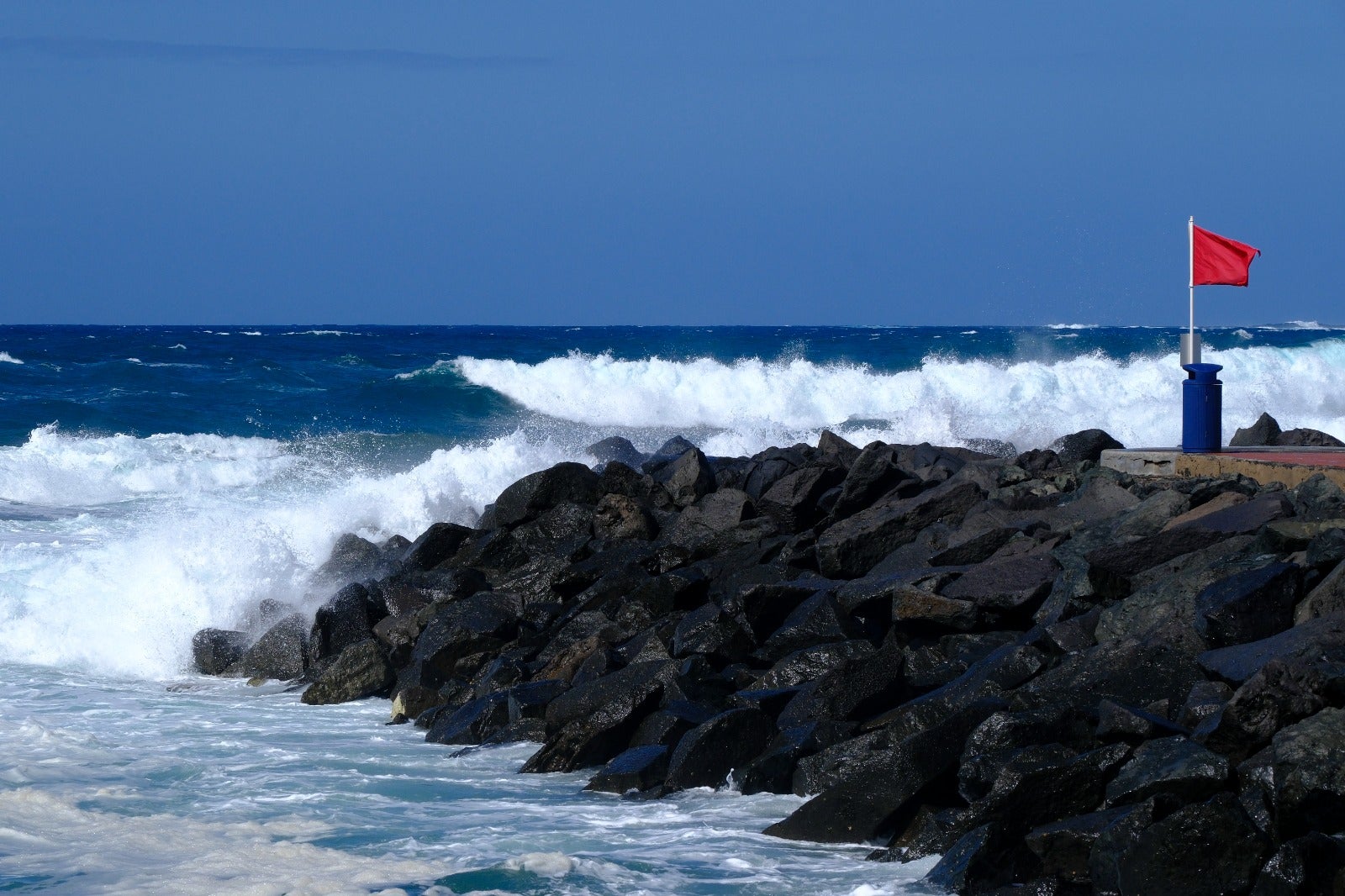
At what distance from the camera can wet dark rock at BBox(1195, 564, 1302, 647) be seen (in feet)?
19.2

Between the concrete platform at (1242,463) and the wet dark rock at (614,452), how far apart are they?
215 inches

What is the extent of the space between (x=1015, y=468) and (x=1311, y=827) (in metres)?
6.08

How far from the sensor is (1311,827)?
4371mm

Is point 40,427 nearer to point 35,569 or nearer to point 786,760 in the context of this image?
point 35,569

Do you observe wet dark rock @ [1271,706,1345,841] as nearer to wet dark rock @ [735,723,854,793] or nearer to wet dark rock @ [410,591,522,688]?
wet dark rock @ [735,723,854,793]

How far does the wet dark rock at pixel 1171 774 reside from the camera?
14.9 ft

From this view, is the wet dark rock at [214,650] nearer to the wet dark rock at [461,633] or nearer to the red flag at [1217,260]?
the wet dark rock at [461,633]

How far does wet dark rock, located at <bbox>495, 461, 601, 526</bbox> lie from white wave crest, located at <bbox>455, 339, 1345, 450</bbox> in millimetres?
10644

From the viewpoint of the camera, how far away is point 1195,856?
13.9ft

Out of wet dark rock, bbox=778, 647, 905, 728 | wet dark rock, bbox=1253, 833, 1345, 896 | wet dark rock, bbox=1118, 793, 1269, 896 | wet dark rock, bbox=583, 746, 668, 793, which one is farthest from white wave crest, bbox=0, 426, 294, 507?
wet dark rock, bbox=1253, 833, 1345, 896

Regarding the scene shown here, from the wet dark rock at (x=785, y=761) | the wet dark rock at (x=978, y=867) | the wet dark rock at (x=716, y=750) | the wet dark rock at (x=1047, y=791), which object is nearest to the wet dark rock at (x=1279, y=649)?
the wet dark rock at (x=1047, y=791)

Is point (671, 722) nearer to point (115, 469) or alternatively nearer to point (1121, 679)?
point (1121, 679)

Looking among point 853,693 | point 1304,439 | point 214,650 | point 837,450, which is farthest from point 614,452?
point 853,693

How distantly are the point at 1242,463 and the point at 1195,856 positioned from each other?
217 inches
